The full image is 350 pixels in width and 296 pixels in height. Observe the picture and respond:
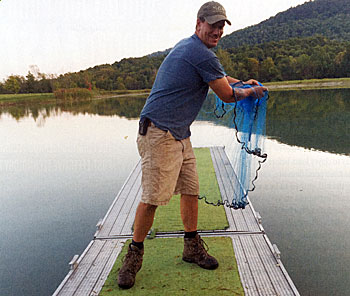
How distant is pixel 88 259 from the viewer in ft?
→ 8.44

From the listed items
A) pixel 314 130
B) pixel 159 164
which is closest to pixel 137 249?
pixel 159 164

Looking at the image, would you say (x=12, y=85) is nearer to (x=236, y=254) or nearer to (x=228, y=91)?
(x=236, y=254)

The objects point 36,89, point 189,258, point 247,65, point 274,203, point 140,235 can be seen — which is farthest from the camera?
point 36,89

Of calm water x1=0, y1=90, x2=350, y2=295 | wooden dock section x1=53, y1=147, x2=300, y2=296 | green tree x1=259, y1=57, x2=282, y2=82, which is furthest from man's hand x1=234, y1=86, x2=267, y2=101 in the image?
green tree x1=259, y1=57, x2=282, y2=82

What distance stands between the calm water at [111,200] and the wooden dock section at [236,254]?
30 centimetres

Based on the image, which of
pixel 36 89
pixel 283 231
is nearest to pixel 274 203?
pixel 283 231

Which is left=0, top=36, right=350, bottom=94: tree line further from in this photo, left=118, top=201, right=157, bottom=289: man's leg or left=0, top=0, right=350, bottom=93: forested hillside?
left=118, top=201, right=157, bottom=289: man's leg

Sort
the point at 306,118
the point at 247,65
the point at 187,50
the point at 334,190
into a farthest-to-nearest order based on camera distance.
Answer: the point at 247,65 < the point at 306,118 < the point at 334,190 < the point at 187,50

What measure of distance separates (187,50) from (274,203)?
2.82 metres

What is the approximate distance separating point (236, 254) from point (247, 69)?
5038 centimetres

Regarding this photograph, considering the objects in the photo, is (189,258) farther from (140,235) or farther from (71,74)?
(71,74)

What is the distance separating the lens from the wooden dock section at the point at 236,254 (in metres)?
2.14

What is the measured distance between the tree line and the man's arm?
4133cm

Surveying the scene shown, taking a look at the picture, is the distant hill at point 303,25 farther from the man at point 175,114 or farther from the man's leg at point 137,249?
the man's leg at point 137,249
